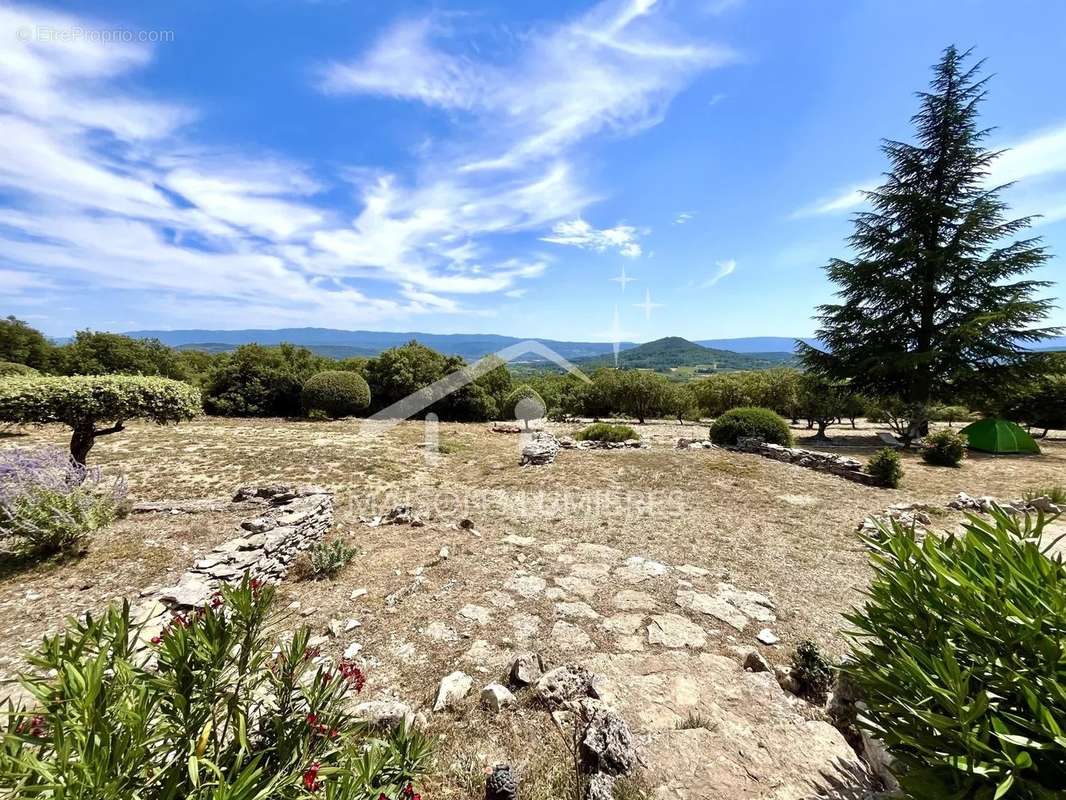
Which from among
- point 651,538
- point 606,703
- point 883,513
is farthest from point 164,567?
point 883,513

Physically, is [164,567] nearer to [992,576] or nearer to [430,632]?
[430,632]

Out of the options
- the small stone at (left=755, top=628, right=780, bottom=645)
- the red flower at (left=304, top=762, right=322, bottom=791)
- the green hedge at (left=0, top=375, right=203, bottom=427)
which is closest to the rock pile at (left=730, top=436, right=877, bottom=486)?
the small stone at (left=755, top=628, right=780, bottom=645)

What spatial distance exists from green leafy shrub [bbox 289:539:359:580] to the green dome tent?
18.9m

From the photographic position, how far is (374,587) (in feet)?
15.0

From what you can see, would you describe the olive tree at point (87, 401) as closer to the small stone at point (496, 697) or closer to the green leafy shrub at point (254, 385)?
the small stone at point (496, 697)

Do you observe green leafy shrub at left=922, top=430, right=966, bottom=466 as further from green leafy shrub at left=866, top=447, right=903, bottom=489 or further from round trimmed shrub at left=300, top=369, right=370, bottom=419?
round trimmed shrub at left=300, top=369, right=370, bottom=419

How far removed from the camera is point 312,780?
1629 mm

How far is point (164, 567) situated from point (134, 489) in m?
3.79

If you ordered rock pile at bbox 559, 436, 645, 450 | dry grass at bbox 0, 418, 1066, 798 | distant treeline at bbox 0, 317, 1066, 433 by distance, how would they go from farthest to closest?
distant treeline at bbox 0, 317, 1066, 433 → rock pile at bbox 559, 436, 645, 450 → dry grass at bbox 0, 418, 1066, 798

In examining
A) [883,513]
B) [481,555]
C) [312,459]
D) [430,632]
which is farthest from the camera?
[312,459]

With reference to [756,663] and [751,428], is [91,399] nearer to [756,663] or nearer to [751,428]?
[756,663]

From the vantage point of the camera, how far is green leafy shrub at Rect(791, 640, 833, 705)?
3.04 meters

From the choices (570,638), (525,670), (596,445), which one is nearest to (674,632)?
(570,638)

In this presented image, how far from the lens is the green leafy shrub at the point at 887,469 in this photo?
870 centimetres
